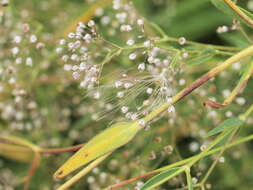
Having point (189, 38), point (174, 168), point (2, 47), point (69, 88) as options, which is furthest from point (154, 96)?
point (189, 38)

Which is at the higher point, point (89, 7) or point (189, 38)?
point (89, 7)

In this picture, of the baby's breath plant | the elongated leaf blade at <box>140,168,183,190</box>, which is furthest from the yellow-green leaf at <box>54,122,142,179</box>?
the elongated leaf blade at <box>140,168,183,190</box>

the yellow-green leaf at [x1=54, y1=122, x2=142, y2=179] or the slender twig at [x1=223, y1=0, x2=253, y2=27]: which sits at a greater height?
the slender twig at [x1=223, y1=0, x2=253, y2=27]

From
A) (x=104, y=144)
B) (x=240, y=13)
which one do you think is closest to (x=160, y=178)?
(x=104, y=144)

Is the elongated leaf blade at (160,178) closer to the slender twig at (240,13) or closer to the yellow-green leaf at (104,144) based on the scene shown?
the yellow-green leaf at (104,144)

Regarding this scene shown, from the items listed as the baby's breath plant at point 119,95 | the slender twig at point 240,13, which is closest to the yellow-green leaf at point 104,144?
the baby's breath plant at point 119,95

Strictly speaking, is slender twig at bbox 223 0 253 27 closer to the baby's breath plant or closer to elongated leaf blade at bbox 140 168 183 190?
the baby's breath plant

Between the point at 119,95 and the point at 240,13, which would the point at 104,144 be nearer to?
the point at 119,95

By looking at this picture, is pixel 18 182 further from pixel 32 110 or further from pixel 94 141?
pixel 94 141
